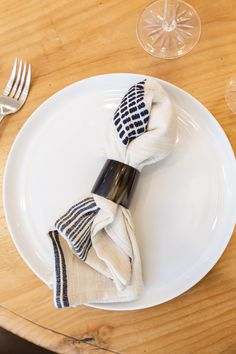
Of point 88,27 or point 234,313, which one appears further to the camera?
Result: point 88,27

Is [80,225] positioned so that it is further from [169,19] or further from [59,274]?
[169,19]

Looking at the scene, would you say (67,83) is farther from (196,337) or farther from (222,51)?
(196,337)

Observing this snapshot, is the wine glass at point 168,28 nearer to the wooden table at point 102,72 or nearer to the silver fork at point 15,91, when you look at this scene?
the wooden table at point 102,72

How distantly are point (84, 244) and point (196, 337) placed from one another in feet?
0.55

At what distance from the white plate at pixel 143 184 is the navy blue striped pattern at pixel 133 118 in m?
0.06

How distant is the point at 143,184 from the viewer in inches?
19.2

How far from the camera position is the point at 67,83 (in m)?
0.54

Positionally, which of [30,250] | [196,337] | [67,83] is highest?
[67,83]

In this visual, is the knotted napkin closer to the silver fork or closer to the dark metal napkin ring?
the dark metal napkin ring

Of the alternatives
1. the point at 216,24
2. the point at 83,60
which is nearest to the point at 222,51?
the point at 216,24

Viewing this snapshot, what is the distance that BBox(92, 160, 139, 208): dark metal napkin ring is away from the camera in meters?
0.45

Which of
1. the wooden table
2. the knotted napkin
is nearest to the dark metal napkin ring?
the knotted napkin

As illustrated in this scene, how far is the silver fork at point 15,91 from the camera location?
53 centimetres

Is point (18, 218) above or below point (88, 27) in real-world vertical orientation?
below
